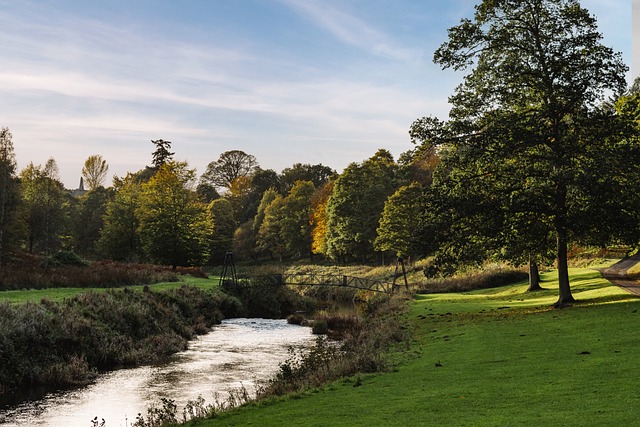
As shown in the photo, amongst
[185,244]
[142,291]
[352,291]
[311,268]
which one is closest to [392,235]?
[352,291]

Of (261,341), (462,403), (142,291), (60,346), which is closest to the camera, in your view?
(462,403)

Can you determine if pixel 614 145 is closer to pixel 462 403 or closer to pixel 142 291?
pixel 462 403

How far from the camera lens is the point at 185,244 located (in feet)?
203

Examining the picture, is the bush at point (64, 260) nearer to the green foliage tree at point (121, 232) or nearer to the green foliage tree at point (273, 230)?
the green foliage tree at point (121, 232)

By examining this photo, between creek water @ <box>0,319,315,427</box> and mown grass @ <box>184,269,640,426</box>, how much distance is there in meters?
5.55

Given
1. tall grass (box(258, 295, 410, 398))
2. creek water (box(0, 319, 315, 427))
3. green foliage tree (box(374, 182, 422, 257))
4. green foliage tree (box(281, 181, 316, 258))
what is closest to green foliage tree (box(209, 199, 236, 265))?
green foliage tree (box(281, 181, 316, 258))

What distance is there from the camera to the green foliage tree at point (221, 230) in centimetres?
10100

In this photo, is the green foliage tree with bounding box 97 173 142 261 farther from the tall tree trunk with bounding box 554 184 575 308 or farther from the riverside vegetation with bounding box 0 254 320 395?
the tall tree trunk with bounding box 554 184 575 308

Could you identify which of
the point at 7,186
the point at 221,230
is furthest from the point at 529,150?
the point at 221,230

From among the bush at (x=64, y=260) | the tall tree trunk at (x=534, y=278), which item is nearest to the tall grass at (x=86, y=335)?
the bush at (x=64, y=260)

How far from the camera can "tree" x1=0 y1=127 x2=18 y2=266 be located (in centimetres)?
5197

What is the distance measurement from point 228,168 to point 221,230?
3413cm

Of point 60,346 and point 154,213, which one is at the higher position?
point 154,213

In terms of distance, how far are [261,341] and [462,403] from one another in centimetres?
2200
